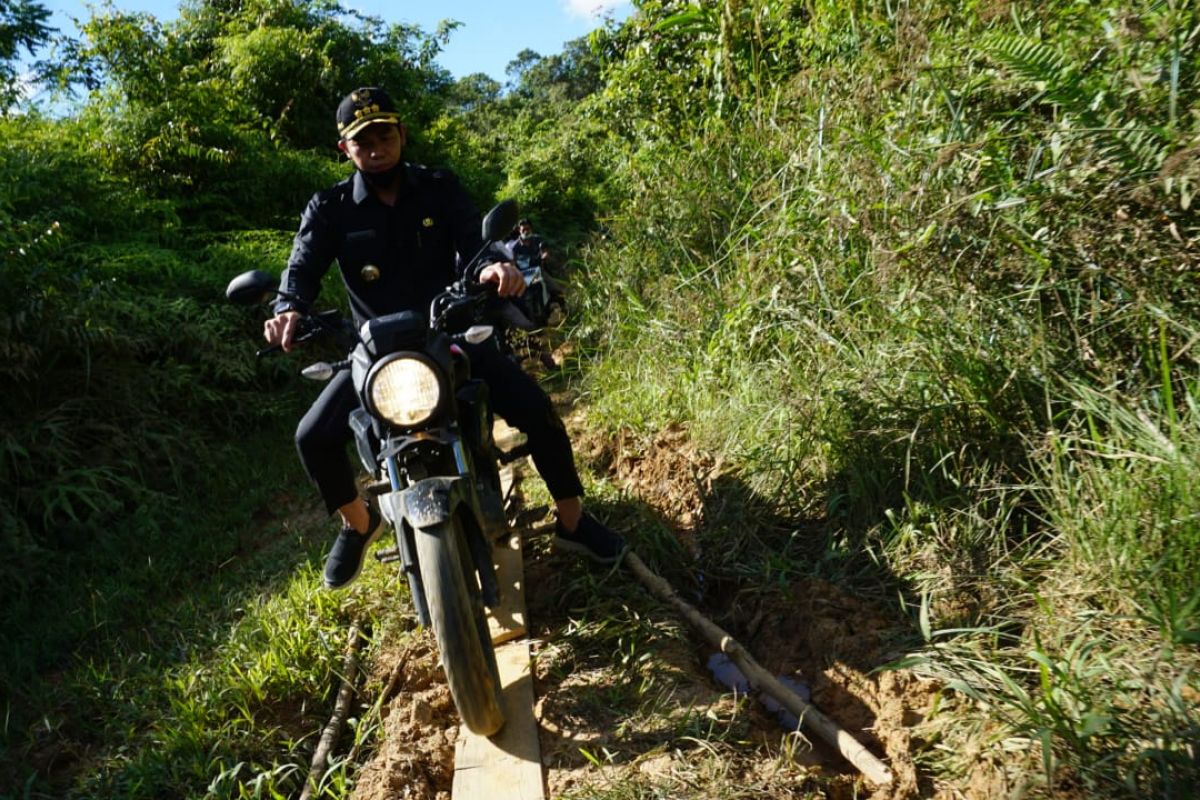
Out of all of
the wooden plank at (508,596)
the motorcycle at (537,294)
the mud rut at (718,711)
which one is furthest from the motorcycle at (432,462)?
the motorcycle at (537,294)

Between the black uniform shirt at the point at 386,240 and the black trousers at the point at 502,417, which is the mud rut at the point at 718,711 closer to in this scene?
the black trousers at the point at 502,417

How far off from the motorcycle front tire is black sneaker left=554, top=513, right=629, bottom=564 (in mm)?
947

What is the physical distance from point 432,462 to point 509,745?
0.88 m

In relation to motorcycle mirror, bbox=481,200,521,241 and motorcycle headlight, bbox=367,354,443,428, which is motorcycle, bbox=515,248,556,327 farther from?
motorcycle headlight, bbox=367,354,443,428

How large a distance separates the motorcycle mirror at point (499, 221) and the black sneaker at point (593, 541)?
119 cm


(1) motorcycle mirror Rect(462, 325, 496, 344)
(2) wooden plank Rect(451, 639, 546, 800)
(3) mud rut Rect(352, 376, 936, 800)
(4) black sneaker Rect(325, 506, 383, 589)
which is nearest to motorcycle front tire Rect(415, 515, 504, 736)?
(2) wooden plank Rect(451, 639, 546, 800)

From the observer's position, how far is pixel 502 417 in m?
3.05

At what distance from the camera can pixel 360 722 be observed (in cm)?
261

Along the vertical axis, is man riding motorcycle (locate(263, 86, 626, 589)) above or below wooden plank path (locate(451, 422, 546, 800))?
above

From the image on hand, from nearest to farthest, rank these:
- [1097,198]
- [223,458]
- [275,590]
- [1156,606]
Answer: [1156,606], [1097,198], [275,590], [223,458]

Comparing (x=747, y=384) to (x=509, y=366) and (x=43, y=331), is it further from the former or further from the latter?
(x=43, y=331)

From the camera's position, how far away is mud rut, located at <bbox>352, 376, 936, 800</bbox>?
6.87ft

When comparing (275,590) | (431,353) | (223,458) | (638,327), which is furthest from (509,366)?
(223,458)

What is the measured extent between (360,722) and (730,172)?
357 centimetres
